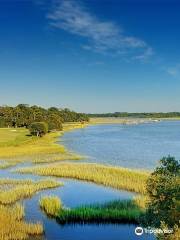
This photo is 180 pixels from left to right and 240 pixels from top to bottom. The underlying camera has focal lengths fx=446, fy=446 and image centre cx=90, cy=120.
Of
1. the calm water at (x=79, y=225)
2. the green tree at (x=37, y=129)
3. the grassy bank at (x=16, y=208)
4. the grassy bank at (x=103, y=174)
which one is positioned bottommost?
the calm water at (x=79, y=225)

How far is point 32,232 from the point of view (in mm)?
31812

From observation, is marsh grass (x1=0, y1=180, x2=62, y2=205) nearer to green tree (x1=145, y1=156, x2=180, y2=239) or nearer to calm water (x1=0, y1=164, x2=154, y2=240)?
calm water (x1=0, y1=164, x2=154, y2=240)

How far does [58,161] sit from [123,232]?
42277 millimetres

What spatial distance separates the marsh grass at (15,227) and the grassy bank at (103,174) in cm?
1542

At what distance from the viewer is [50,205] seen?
38.8 meters

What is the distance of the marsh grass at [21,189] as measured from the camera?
42.2m

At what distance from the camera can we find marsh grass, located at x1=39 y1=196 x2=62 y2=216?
123 feet

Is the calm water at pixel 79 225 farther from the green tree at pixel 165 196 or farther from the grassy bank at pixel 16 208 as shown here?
the green tree at pixel 165 196

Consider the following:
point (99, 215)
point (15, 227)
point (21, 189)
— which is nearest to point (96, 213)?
point (99, 215)

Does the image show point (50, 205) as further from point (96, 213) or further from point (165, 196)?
point (165, 196)

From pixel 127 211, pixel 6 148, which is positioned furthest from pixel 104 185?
pixel 6 148

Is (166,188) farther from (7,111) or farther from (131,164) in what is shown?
(7,111)

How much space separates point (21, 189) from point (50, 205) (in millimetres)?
8174

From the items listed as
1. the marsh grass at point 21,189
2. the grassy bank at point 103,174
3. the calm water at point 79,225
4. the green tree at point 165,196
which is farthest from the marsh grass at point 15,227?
the grassy bank at point 103,174
